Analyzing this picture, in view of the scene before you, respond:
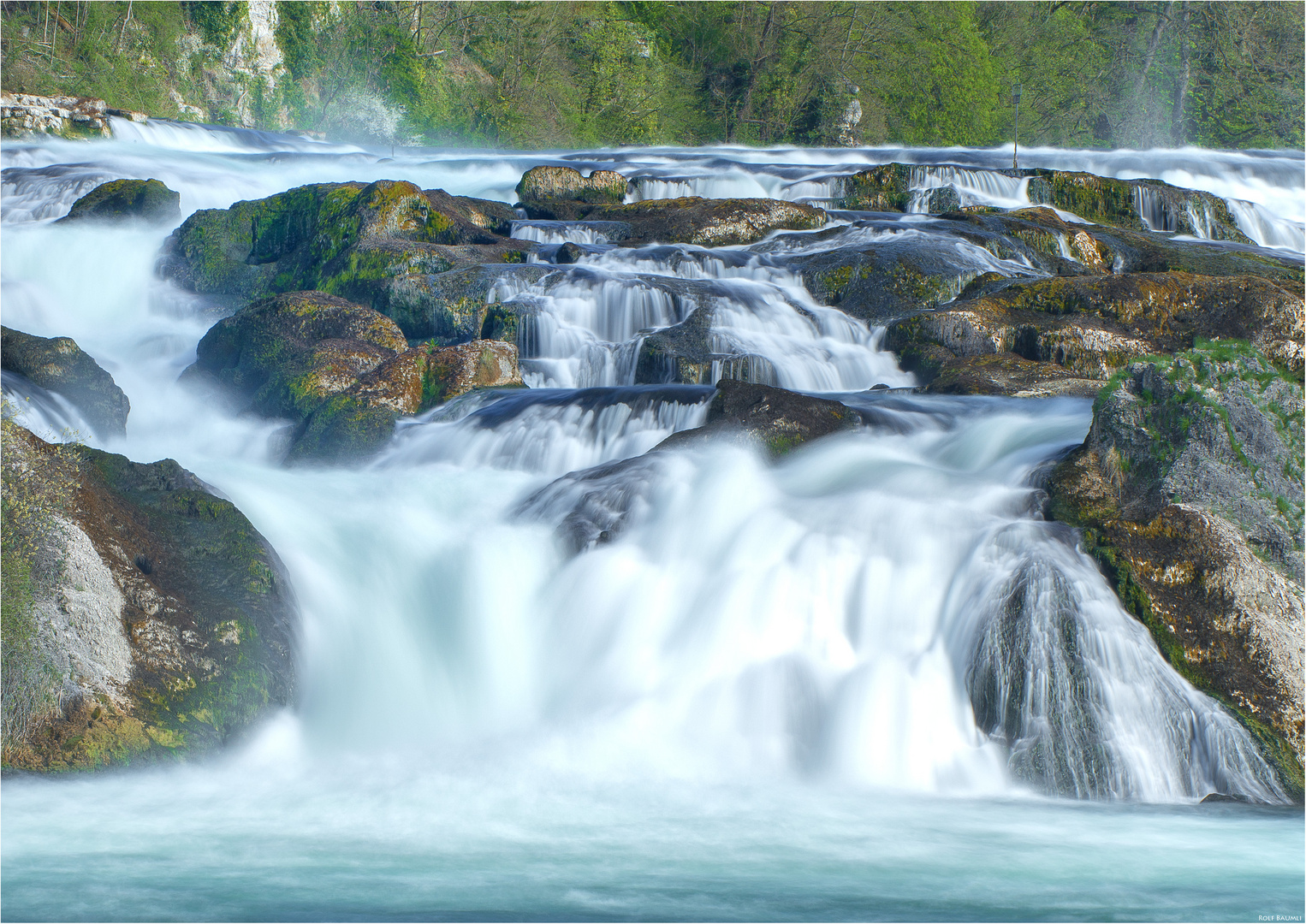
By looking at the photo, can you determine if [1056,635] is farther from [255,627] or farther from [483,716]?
[255,627]

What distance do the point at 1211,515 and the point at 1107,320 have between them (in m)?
5.68

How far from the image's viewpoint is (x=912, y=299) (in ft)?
39.6

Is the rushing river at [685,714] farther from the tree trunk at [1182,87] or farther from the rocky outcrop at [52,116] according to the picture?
the tree trunk at [1182,87]

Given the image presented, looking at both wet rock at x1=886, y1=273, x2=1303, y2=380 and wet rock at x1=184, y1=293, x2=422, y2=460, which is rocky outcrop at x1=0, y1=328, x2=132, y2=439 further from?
wet rock at x1=886, y1=273, x2=1303, y2=380

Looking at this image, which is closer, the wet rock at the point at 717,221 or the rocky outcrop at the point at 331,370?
the rocky outcrop at the point at 331,370

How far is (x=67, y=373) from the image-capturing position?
939 centimetres

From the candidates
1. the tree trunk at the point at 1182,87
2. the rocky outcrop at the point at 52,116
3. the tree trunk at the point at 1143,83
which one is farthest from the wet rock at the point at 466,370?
the tree trunk at the point at 1143,83

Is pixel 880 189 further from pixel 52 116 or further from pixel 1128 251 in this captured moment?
pixel 52 116

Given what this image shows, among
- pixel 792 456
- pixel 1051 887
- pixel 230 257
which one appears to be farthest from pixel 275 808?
pixel 230 257

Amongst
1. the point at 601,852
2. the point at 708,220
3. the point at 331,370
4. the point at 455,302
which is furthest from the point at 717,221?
the point at 601,852

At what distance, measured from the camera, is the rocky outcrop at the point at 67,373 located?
9.29 m

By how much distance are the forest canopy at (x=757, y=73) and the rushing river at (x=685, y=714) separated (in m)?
27.4

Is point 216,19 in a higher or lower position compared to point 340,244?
Answer: higher

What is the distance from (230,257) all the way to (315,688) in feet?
34.0
